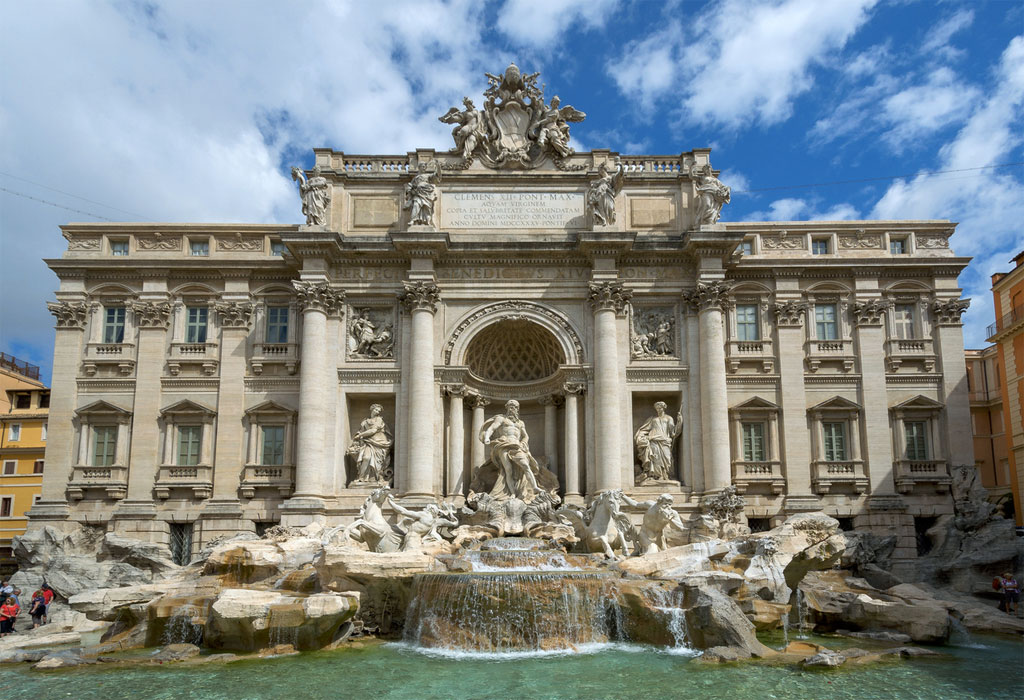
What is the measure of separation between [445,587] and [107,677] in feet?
21.7

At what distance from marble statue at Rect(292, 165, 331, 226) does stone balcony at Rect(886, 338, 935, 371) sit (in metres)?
20.4

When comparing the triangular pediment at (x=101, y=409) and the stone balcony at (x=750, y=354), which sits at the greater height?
the stone balcony at (x=750, y=354)

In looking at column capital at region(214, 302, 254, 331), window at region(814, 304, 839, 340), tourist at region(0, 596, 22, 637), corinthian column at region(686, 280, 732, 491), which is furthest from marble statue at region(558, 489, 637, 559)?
tourist at region(0, 596, 22, 637)

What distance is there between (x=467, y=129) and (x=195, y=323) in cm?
1200

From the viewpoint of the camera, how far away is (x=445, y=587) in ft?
56.0

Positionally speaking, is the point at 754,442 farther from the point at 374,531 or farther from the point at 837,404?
the point at 374,531

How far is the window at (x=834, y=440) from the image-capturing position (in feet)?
88.8

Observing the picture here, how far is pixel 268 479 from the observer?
86.9 feet

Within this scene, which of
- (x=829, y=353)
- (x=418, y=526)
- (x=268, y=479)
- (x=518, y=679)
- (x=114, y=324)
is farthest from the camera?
(x=114, y=324)

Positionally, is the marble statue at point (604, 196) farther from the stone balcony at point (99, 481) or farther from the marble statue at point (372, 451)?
the stone balcony at point (99, 481)

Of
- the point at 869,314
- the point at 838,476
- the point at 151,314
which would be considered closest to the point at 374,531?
the point at 151,314

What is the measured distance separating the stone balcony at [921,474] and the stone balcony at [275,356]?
21.2 m

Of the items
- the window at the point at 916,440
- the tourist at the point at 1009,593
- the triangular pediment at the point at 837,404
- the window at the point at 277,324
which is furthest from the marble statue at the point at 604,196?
the tourist at the point at 1009,593

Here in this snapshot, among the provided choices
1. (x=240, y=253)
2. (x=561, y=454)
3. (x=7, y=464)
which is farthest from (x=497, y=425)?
(x=7, y=464)
